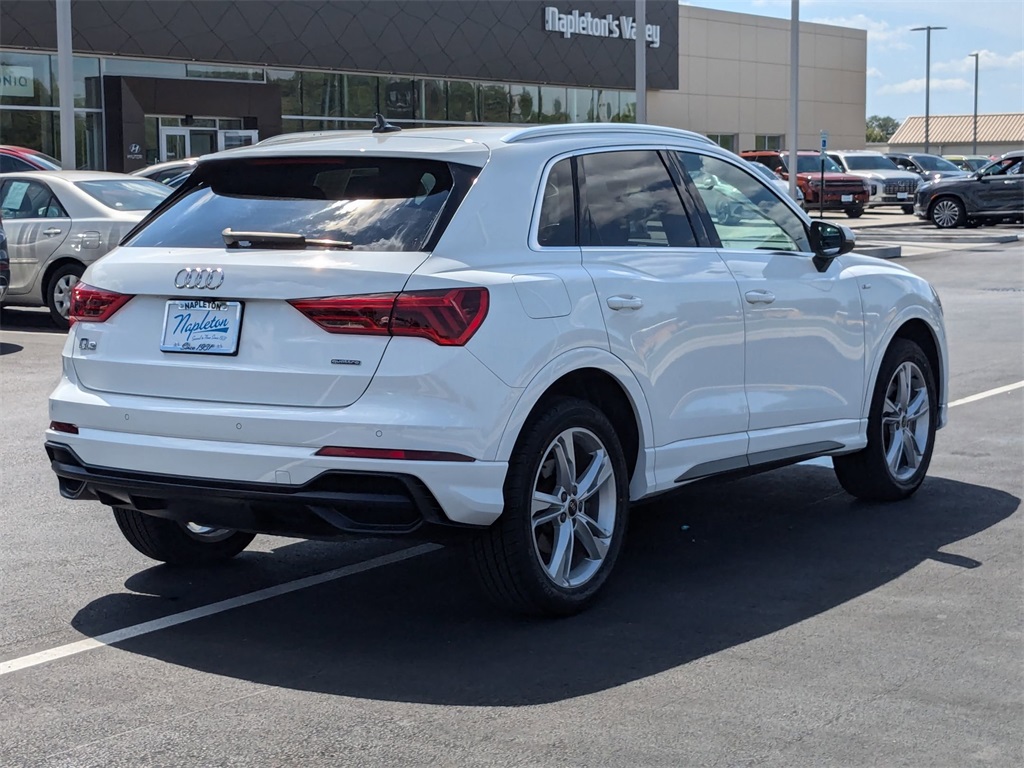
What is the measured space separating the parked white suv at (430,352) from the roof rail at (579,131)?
14 mm

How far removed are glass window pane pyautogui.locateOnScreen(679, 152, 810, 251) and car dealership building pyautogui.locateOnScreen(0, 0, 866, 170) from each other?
1080 inches

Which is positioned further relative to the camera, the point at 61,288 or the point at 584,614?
the point at 61,288

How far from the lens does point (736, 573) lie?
6.02 m

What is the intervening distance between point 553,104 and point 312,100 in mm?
10180

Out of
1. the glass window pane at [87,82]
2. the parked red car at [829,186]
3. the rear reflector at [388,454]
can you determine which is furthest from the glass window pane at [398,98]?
the rear reflector at [388,454]

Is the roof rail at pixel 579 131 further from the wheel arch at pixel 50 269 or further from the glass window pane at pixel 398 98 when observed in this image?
the glass window pane at pixel 398 98

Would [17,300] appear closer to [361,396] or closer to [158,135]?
[361,396]

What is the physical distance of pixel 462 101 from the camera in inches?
1668

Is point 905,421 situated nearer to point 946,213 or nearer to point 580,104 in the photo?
point 946,213

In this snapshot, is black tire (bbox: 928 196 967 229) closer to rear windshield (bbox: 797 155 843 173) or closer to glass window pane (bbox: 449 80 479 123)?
rear windshield (bbox: 797 155 843 173)

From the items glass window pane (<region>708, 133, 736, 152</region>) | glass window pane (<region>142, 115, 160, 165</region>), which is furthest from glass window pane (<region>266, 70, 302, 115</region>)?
glass window pane (<region>708, 133, 736, 152</region>)

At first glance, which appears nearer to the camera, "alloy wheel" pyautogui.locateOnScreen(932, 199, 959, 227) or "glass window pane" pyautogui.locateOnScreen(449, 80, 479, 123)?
"alloy wheel" pyautogui.locateOnScreen(932, 199, 959, 227)

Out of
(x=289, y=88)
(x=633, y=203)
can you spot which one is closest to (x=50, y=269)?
(x=633, y=203)

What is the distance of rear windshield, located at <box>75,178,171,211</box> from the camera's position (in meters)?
15.7
